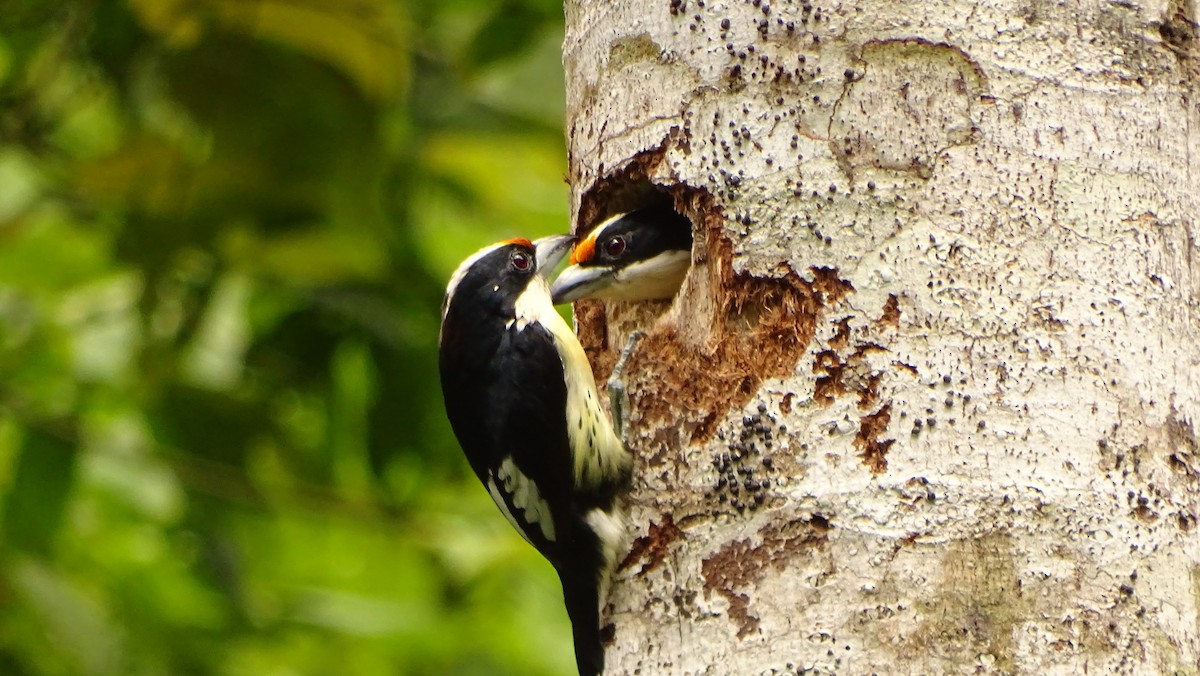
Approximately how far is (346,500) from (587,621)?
201cm

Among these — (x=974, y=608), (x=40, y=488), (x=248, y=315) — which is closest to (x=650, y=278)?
(x=974, y=608)

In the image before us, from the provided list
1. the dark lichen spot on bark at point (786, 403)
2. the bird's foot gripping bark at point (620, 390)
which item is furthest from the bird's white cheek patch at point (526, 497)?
the dark lichen spot on bark at point (786, 403)

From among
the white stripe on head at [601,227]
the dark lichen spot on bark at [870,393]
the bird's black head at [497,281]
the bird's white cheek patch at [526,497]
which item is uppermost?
the bird's black head at [497,281]

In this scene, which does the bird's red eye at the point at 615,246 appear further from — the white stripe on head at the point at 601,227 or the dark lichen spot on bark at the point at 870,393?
the dark lichen spot on bark at the point at 870,393

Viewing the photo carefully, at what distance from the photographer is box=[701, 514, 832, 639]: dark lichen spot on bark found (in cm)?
258

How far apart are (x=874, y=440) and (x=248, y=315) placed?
8.76ft

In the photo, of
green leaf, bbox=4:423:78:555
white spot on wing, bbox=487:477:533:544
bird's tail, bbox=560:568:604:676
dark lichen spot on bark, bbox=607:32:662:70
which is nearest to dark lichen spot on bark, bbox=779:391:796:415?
bird's tail, bbox=560:568:604:676

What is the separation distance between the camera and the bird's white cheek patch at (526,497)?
3.50 metres

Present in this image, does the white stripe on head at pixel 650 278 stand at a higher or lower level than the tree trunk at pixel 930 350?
higher

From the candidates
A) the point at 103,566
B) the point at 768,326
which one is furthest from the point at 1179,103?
the point at 103,566

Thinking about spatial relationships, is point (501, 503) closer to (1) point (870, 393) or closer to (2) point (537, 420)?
(2) point (537, 420)

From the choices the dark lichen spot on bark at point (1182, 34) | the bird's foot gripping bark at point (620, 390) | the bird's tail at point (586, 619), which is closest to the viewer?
the dark lichen spot on bark at point (1182, 34)

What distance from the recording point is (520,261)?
412cm

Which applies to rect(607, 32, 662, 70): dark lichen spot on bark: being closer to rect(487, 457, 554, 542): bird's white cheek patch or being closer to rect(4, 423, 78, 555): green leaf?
rect(487, 457, 554, 542): bird's white cheek patch
